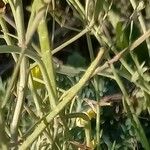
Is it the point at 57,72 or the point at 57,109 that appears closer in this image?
the point at 57,109

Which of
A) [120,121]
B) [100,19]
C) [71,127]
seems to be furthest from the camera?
[120,121]

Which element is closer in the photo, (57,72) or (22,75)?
(22,75)

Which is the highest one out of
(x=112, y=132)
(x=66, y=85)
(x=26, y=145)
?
(x=26, y=145)

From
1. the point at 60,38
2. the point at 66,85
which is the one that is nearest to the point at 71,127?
the point at 66,85

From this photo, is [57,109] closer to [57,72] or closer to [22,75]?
[22,75]

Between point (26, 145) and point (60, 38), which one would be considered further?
point (60, 38)

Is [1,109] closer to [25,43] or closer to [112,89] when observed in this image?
[25,43]

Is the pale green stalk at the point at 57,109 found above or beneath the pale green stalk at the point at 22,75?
beneath

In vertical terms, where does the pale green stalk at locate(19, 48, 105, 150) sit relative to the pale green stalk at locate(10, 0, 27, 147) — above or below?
below

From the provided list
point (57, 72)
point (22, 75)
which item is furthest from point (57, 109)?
point (57, 72)

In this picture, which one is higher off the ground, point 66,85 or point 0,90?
point 0,90

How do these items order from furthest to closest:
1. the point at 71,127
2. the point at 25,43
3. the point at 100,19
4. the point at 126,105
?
1. the point at 71,127
2. the point at 126,105
3. the point at 100,19
4. the point at 25,43
